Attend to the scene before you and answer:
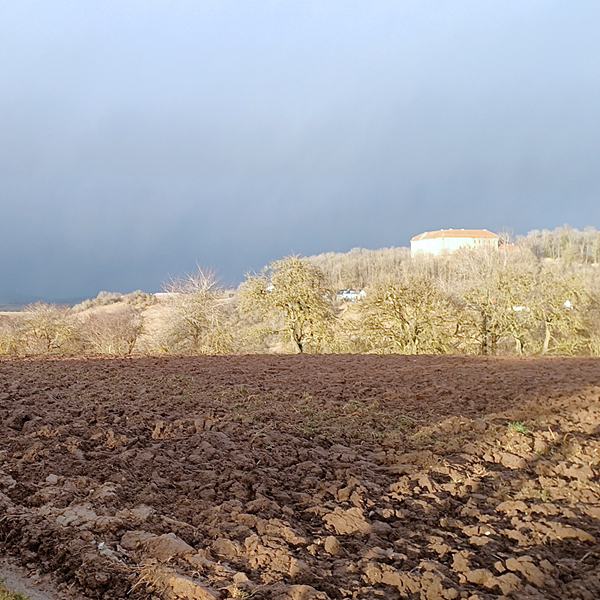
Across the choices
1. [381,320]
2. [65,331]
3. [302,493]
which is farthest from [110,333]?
[302,493]

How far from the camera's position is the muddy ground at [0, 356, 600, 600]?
2.57 meters

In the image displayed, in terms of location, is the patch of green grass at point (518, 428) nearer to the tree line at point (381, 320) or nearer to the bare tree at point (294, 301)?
the tree line at point (381, 320)

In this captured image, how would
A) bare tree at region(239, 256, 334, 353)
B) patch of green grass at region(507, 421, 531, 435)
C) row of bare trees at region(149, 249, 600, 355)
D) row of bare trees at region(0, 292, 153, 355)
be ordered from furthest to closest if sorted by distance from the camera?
row of bare trees at region(0, 292, 153, 355), bare tree at region(239, 256, 334, 353), row of bare trees at region(149, 249, 600, 355), patch of green grass at region(507, 421, 531, 435)

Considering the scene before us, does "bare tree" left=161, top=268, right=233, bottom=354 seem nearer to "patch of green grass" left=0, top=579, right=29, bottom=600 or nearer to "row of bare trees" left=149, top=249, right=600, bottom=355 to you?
"row of bare trees" left=149, top=249, right=600, bottom=355

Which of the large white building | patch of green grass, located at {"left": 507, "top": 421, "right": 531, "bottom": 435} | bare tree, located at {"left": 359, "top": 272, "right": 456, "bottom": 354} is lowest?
patch of green grass, located at {"left": 507, "top": 421, "right": 531, "bottom": 435}

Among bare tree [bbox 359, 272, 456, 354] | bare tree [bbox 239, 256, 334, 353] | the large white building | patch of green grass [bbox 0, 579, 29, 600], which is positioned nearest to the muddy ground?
patch of green grass [bbox 0, 579, 29, 600]

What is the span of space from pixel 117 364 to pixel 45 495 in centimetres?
653

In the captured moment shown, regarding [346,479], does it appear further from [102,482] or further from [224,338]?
[224,338]

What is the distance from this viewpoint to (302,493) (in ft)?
11.6

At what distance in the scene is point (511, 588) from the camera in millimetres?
2490

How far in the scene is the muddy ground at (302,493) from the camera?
2.57 metres

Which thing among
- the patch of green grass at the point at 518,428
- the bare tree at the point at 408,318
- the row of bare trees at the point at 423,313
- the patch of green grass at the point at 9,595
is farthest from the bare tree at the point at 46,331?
the patch of green grass at the point at 9,595

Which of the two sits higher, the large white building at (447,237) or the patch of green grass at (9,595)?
the large white building at (447,237)

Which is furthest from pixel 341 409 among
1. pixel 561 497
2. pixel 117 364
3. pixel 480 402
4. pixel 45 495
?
pixel 117 364
